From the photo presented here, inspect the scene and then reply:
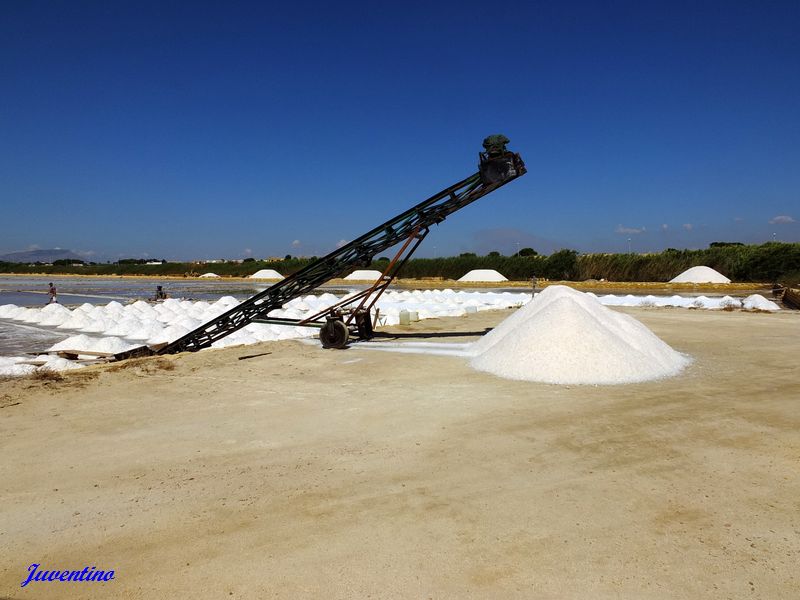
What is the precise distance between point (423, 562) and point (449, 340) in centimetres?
814

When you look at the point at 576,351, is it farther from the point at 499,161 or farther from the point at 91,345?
the point at 91,345

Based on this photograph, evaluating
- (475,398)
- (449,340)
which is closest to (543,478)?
(475,398)

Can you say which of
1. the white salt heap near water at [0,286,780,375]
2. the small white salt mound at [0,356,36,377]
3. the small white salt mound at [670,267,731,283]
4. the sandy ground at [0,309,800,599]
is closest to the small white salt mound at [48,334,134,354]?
the white salt heap near water at [0,286,780,375]

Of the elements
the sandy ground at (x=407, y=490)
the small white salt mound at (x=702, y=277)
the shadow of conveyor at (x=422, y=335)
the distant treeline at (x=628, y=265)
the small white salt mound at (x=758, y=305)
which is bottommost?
the sandy ground at (x=407, y=490)

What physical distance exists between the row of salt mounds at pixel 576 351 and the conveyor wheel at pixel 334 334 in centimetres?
261

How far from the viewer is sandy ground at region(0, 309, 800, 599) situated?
2518 millimetres

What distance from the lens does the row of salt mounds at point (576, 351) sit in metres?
6.81

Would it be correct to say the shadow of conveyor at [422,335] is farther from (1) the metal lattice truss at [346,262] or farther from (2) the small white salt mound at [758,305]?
(2) the small white salt mound at [758,305]

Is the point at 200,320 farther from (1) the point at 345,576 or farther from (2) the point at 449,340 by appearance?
(1) the point at 345,576

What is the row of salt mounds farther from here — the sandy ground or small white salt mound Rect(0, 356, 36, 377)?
small white salt mound Rect(0, 356, 36, 377)

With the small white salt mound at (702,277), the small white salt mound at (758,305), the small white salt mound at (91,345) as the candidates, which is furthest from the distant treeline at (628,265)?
the small white salt mound at (91,345)

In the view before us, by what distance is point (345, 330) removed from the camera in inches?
376

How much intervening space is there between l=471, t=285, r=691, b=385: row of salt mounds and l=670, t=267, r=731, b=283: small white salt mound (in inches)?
1126

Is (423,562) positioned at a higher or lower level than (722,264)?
lower
